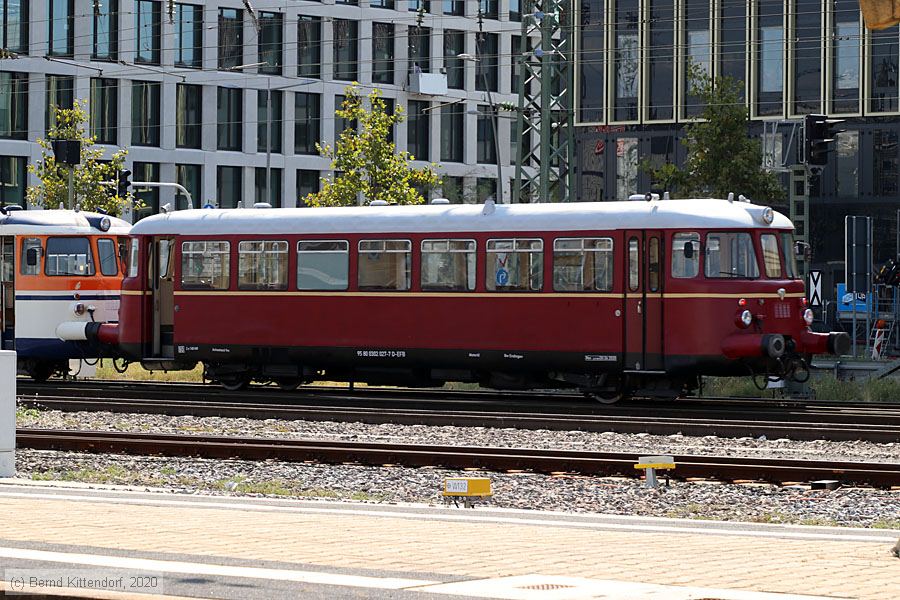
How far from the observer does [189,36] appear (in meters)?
71.4

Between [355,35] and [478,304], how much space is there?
169ft

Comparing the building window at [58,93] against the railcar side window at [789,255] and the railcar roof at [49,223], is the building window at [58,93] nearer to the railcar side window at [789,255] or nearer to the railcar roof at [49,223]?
the railcar roof at [49,223]

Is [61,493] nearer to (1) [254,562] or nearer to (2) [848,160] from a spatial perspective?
(1) [254,562]

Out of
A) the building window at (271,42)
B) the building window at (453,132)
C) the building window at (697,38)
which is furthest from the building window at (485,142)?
the building window at (697,38)

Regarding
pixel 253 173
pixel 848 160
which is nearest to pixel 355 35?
pixel 253 173

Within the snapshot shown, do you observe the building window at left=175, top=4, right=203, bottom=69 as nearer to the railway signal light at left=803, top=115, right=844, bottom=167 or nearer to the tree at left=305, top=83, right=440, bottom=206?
the tree at left=305, top=83, right=440, bottom=206

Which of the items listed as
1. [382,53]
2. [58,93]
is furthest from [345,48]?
[58,93]

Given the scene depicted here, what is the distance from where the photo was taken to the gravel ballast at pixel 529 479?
13.7 m

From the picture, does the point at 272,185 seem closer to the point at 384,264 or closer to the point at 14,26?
the point at 14,26

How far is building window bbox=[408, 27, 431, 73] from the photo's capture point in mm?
78562

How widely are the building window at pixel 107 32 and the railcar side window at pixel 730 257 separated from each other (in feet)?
159

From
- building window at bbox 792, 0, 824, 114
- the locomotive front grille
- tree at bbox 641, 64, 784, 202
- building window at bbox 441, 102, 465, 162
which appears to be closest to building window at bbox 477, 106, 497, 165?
building window at bbox 441, 102, 465, 162

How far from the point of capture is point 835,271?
53.8 meters

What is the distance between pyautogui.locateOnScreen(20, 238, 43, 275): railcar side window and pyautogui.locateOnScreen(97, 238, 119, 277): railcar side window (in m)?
1.14
